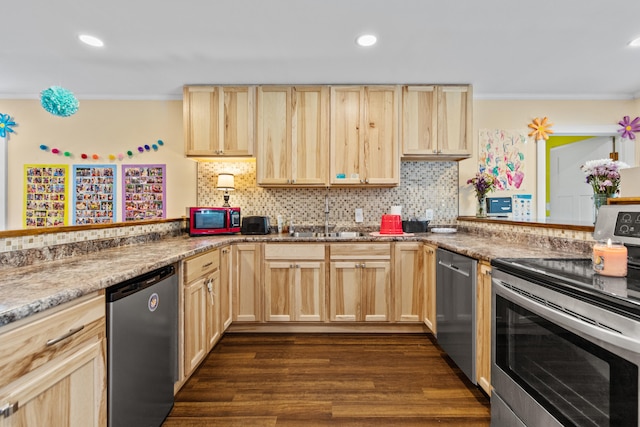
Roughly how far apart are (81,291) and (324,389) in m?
1.46

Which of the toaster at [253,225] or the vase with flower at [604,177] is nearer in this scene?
the vase with flower at [604,177]

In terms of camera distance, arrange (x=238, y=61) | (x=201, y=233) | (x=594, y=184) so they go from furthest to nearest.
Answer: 1. (x=201, y=233)
2. (x=238, y=61)
3. (x=594, y=184)

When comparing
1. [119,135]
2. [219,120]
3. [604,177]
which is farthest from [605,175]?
[119,135]

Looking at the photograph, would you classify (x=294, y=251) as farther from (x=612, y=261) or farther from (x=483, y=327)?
(x=612, y=261)

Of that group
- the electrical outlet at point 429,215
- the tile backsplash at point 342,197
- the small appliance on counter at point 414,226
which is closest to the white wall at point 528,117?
the tile backsplash at point 342,197

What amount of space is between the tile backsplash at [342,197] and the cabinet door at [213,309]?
1.15 meters

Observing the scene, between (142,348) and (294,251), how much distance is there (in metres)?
1.50

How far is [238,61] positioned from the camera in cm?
258

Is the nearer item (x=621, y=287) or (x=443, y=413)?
(x=621, y=287)

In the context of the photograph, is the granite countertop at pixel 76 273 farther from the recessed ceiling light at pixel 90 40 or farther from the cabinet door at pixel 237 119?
the recessed ceiling light at pixel 90 40

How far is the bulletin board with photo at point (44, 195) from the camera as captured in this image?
10.8 ft

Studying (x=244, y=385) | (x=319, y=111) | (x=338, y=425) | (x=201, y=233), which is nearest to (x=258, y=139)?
(x=319, y=111)

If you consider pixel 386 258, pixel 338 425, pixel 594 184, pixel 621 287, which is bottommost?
pixel 338 425

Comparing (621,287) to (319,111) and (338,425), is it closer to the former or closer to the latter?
(338,425)
